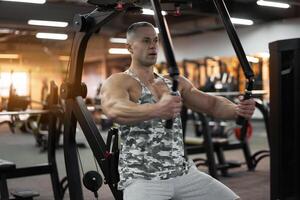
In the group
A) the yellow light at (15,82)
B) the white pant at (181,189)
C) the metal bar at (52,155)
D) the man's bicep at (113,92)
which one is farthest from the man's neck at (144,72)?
the yellow light at (15,82)

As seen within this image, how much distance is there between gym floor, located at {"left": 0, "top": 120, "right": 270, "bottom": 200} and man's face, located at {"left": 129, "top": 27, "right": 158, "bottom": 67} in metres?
1.99

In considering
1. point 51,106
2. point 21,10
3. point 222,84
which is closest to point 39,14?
point 21,10

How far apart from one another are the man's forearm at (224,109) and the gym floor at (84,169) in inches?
77.1

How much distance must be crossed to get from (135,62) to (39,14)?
6.24 meters

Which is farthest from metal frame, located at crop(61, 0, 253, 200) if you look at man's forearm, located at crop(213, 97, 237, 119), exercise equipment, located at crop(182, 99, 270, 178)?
exercise equipment, located at crop(182, 99, 270, 178)

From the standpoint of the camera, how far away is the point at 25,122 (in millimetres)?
9328

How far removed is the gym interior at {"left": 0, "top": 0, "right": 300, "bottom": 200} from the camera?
2512mm

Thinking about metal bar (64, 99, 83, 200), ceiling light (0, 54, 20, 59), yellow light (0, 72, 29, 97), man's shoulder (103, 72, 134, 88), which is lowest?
metal bar (64, 99, 83, 200)

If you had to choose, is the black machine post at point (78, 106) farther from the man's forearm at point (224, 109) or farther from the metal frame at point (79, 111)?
Answer: the man's forearm at point (224, 109)

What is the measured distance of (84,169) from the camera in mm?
5930

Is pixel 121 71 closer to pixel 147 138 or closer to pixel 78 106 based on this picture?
pixel 78 106

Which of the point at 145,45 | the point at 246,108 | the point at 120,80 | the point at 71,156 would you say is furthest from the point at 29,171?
the point at 246,108

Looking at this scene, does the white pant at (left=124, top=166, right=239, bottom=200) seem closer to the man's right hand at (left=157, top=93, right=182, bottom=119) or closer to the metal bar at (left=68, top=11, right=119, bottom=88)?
the man's right hand at (left=157, top=93, right=182, bottom=119)

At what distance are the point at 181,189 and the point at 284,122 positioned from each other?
0.80m
